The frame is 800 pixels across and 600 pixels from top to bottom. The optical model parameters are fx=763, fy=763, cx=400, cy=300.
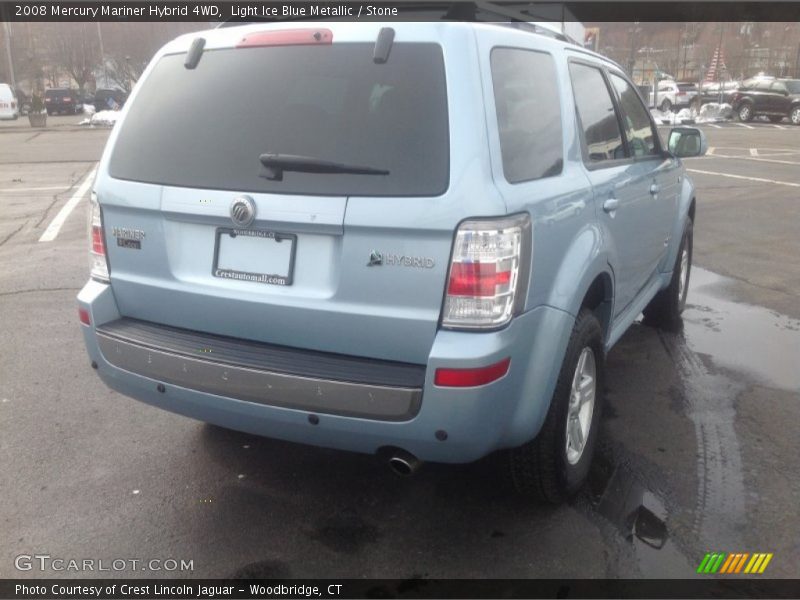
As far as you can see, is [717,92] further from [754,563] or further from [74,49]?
[754,563]

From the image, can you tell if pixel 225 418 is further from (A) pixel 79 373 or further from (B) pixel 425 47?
(A) pixel 79 373

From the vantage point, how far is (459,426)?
8.61 feet

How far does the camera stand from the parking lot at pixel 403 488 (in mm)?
2986

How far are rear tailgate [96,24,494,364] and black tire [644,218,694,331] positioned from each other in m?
3.44

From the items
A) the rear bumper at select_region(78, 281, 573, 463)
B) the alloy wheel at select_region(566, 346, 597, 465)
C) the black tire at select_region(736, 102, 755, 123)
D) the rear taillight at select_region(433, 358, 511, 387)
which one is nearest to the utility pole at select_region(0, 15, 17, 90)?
the black tire at select_region(736, 102, 755, 123)

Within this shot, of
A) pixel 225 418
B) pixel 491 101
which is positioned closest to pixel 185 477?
pixel 225 418

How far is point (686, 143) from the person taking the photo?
5160mm

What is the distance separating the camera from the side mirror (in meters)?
5.13

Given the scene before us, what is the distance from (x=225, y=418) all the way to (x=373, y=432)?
631mm

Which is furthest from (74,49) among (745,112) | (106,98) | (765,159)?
(765,159)

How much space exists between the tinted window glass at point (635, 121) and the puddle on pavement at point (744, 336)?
1497mm

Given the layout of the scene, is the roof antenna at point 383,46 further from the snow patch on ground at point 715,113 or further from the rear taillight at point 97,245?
the snow patch on ground at point 715,113

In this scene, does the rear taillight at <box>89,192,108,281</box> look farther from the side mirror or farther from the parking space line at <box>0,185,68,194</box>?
the parking space line at <box>0,185,68,194</box>

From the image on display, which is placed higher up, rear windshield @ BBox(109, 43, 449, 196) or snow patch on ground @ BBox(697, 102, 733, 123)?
rear windshield @ BBox(109, 43, 449, 196)
